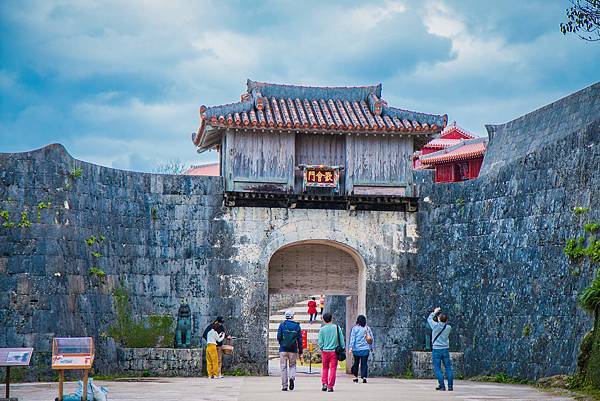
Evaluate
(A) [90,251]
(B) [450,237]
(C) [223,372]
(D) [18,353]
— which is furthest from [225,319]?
(D) [18,353]

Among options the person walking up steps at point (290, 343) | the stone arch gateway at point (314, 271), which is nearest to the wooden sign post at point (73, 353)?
the person walking up steps at point (290, 343)

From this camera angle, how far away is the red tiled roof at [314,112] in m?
26.0

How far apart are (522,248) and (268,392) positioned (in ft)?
29.9

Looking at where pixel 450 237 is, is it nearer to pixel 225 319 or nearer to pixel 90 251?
pixel 225 319

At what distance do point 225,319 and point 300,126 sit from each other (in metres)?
5.83

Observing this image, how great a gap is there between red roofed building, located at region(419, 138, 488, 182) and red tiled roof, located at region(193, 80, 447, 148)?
15292 millimetres

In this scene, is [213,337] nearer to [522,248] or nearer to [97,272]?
[97,272]

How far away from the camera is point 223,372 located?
25656 mm

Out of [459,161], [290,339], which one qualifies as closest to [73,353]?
[290,339]

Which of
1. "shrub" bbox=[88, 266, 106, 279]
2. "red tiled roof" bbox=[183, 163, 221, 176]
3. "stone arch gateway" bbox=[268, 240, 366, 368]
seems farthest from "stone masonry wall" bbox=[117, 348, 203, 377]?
"red tiled roof" bbox=[183, 163, 221, 176]

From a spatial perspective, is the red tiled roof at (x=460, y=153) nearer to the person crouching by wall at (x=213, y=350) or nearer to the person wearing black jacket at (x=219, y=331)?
the person wearing black jacket at (x=219, y=331)

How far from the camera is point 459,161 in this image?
44.2 metres

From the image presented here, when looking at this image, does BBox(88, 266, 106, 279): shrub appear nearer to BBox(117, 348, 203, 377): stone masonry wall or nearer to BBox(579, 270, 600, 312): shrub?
BBox(117, 348, 203, 377): stone masonry wall

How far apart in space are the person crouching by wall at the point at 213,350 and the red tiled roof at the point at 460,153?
21.3 meters
